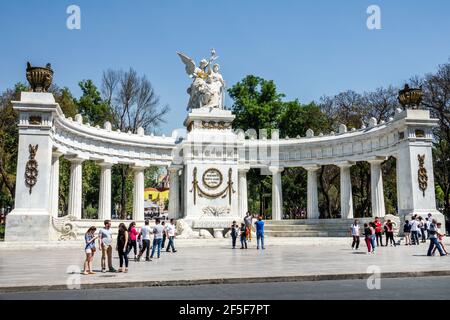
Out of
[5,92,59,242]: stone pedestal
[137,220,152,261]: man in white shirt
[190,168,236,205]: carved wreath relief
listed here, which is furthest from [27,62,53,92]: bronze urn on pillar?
[137,220,152,261]: man in white shirt

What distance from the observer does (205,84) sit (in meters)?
42.9

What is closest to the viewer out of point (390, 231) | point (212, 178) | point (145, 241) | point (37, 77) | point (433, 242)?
point (145, 241)

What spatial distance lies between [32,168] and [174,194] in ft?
55.2

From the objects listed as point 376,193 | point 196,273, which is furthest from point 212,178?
point 196,273

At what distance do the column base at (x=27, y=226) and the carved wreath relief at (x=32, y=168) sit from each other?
7.19ft

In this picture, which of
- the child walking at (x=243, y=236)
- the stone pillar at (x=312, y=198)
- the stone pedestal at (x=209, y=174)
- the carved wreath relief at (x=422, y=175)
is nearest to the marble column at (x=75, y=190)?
the stone pedestal at (x=209, y=174)

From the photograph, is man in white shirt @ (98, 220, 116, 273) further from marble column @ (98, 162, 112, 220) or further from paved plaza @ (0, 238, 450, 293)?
marble column @ (98, 162, 112, 220)

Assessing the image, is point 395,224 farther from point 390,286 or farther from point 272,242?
point 390,286

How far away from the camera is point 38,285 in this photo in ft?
43.5

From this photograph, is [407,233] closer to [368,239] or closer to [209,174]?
[368,239]

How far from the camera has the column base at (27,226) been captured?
101 feet

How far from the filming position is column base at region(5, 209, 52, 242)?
101ft

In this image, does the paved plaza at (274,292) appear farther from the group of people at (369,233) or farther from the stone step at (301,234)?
the stone step at (301,234)

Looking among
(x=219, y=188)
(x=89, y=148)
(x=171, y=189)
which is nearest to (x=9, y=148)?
(x=89, y=148)
